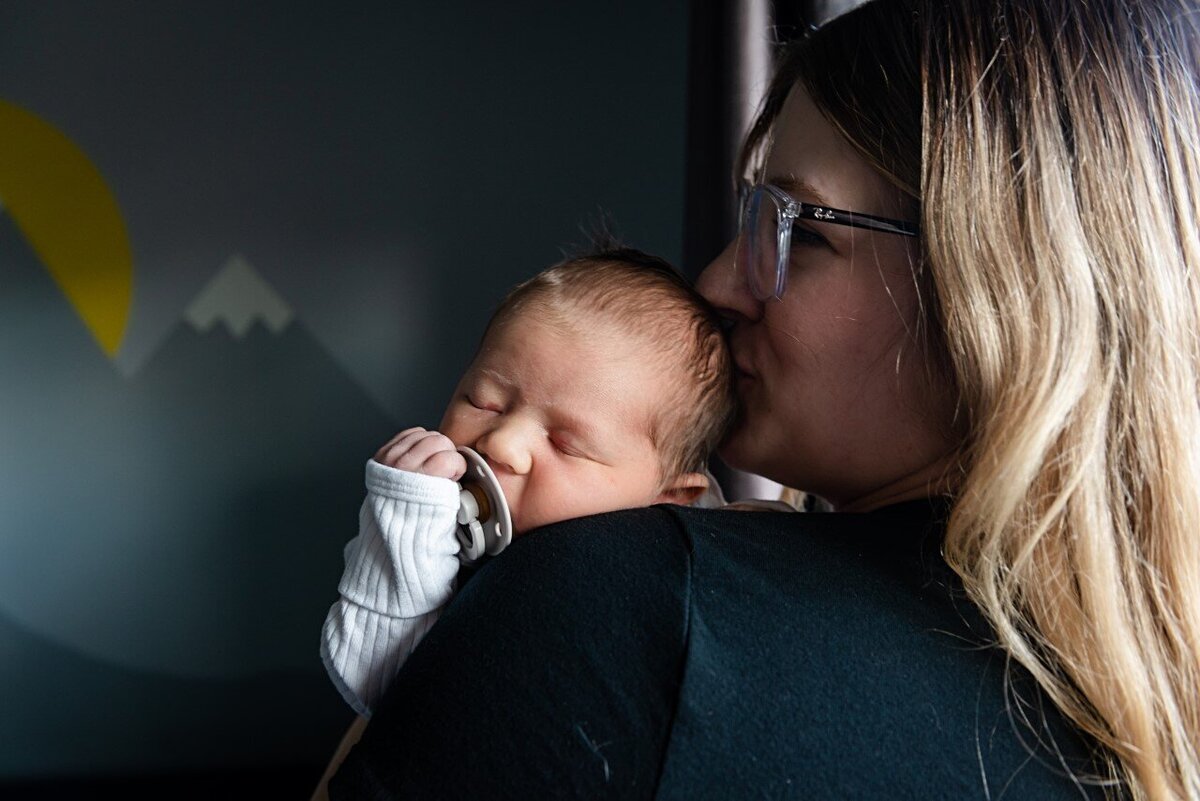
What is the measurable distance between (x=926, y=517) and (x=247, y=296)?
2903mm

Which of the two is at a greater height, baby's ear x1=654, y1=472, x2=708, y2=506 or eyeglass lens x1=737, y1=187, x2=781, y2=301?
eyeglass lens x1=737, y1=187, x2=781, y2=301

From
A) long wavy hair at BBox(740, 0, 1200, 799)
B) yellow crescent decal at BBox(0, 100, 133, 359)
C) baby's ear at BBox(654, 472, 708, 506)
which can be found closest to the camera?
long wavy hair at BBox(740, 0, 1200, 799)

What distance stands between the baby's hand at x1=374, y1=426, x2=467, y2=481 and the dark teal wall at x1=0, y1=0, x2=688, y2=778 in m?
2.41

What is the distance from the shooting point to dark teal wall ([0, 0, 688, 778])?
3.31 m

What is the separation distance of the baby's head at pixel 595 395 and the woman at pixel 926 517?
112 millimetres

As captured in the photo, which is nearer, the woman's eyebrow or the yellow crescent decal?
the woman's eyebrow

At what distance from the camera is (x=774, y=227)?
1.17 metres

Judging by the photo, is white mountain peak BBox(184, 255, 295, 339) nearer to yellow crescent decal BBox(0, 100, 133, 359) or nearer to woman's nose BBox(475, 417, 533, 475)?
yellow crescent decal BBox(0, 100, 133, 359)

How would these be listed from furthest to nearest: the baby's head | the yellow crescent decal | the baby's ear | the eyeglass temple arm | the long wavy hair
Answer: the yellow crescent decal < the baby's ear < the baby's head < the eyeglass temple arm < the long wavy hair

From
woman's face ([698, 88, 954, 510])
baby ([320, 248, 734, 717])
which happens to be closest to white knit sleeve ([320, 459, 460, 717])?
baby ([320, 248, 734, 717])

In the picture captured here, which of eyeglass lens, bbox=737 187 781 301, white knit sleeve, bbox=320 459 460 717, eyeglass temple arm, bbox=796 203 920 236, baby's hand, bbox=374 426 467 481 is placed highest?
A: eyeglass temple arm, bbox=796 203 920 236

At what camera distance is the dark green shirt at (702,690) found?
750 millimetres

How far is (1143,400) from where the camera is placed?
951mm

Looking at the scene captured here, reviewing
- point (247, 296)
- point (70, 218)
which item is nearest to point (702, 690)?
point (247, 296)
